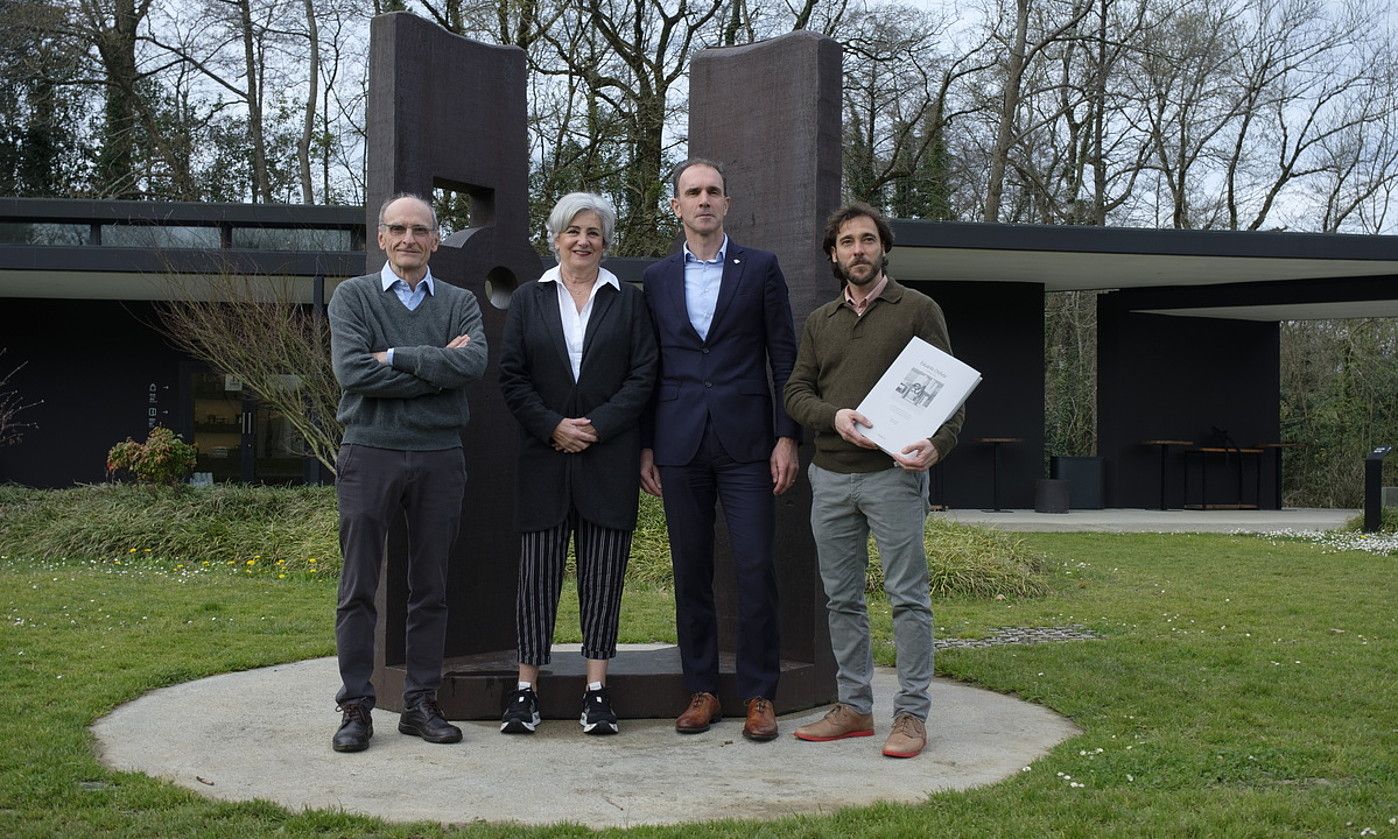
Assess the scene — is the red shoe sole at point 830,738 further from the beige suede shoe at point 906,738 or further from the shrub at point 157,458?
the shrub at point 157,458

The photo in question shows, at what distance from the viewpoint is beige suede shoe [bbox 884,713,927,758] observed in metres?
4.42

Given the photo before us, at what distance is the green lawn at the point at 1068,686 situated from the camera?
363cm

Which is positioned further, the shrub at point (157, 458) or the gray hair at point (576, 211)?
the shrub at point (157, 458)

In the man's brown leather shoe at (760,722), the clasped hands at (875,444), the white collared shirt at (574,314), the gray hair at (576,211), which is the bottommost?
the man's brown leather shoe at (760,722)

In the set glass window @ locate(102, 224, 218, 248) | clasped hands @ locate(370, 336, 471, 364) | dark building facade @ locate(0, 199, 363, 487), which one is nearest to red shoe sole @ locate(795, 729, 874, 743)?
clasped hands @ locate(370, 336, 471, 364)

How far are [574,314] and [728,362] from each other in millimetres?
581

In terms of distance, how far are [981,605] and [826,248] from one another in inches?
195

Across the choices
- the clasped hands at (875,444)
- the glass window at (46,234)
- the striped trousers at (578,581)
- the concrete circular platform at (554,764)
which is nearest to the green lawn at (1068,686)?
the concrete circular platform at (554,764)

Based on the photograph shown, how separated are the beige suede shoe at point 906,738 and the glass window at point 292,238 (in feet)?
50.2

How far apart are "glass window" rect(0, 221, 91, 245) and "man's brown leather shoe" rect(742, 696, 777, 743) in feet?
55.7

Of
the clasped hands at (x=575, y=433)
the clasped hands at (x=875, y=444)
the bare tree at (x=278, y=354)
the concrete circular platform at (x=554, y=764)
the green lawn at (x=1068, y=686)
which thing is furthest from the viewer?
the bare tree at (x=278, y=354)

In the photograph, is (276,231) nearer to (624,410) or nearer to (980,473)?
(980,473)

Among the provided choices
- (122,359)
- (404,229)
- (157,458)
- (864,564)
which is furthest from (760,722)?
(122,359)

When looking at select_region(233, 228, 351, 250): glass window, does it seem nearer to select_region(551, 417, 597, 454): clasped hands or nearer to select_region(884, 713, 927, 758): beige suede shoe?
select_region(551, 417, 597, 454): clasped hands
